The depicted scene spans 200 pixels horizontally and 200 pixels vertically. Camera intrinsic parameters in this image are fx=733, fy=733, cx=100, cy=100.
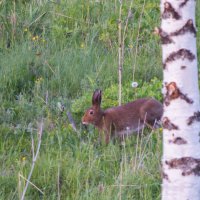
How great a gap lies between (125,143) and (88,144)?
1.02 ft

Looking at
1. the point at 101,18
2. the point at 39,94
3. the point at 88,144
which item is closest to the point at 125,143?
the point at 88,144

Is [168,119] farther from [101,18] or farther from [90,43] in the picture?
[101,18]

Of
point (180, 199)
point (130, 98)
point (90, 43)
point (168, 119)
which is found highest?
point (90, 43)

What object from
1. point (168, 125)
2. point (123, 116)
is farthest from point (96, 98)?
point (168, 125)

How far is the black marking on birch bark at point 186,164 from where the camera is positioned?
12.1 ft

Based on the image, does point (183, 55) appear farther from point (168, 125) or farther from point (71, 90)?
point (71, 90)

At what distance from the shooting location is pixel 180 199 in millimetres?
3730

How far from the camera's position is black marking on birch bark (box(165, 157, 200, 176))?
369 cm

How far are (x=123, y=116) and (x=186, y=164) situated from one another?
295 cm

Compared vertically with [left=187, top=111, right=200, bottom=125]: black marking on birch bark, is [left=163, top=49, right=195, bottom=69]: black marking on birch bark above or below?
above

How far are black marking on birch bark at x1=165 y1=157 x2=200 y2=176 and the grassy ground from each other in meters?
0.90

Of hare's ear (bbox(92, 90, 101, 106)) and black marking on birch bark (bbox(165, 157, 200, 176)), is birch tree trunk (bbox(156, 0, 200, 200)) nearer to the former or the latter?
black marking on birch bark (bbox(165, 157, 200, 176))

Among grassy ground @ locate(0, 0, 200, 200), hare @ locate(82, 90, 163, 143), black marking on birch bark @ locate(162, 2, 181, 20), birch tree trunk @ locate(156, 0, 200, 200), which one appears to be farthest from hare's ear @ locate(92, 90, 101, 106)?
black marking on birch bark @ locate(162, 2, 181, 20)

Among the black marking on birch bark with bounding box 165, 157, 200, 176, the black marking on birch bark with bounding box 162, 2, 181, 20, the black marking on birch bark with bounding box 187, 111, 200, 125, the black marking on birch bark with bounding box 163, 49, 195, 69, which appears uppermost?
the black marking on birch bark with bounding box 162, 2, 181, 20
